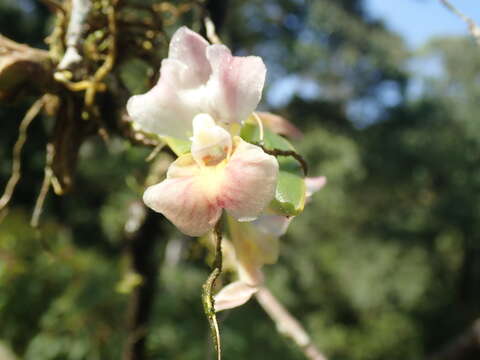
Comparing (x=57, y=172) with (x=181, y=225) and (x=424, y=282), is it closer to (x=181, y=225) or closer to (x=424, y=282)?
(x=181, y=225)

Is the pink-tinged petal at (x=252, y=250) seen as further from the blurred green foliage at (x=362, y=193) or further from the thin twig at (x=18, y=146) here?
the blurred green foliage at (x=362, y=193)

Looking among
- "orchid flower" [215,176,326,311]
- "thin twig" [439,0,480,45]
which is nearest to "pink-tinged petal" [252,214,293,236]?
"orchid flower" [215,176,326,311]

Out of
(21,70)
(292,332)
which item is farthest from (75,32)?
(292,332)

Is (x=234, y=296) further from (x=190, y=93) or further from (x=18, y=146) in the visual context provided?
(x=18, y=146)

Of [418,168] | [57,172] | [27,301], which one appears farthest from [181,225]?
[418,168]

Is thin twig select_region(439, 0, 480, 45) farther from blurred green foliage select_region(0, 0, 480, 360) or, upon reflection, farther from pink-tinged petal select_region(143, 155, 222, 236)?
blurred green foliage select_region(0, 0, 480, 360)

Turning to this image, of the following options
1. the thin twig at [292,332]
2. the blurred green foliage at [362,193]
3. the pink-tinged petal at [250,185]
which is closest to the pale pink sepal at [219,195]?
the pink-tinged petal at [250,185]
